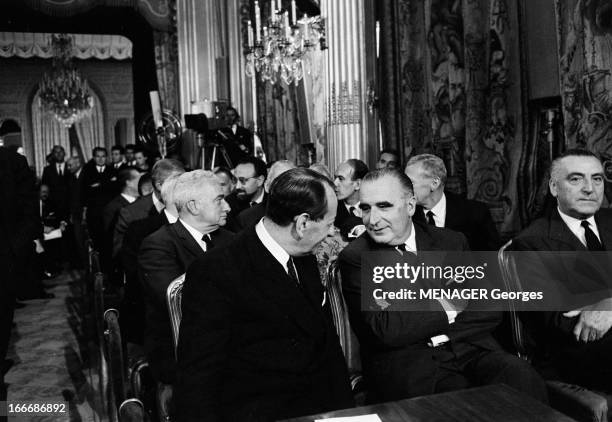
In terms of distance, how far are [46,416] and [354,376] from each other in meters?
2.07

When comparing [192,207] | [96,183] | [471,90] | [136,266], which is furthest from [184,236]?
[96,183]

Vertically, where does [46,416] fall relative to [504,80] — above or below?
below

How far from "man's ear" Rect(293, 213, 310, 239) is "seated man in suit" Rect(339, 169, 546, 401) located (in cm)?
63

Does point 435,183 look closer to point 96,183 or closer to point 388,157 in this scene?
point 388,157

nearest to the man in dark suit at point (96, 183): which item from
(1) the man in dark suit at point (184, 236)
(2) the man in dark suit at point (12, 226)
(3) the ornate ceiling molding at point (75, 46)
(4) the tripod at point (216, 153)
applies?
(4) the tripod at point (216, 153)

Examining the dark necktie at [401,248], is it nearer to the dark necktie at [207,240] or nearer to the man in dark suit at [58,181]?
the dark necktie at [207,240]

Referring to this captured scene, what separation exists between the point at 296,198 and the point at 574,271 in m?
1.35

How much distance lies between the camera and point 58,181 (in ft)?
35.4

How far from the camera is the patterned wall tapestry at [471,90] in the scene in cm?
445

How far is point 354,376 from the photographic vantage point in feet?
8.59

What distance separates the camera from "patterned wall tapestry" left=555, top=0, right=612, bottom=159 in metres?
3.38

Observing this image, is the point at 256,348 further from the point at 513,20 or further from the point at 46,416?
the point at 513,20

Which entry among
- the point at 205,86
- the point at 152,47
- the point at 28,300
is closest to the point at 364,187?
the point at 28,300

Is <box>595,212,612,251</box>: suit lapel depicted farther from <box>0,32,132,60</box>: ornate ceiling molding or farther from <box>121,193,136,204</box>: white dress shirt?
<box>0,32,132,60</box>: ornate ceiling molding
